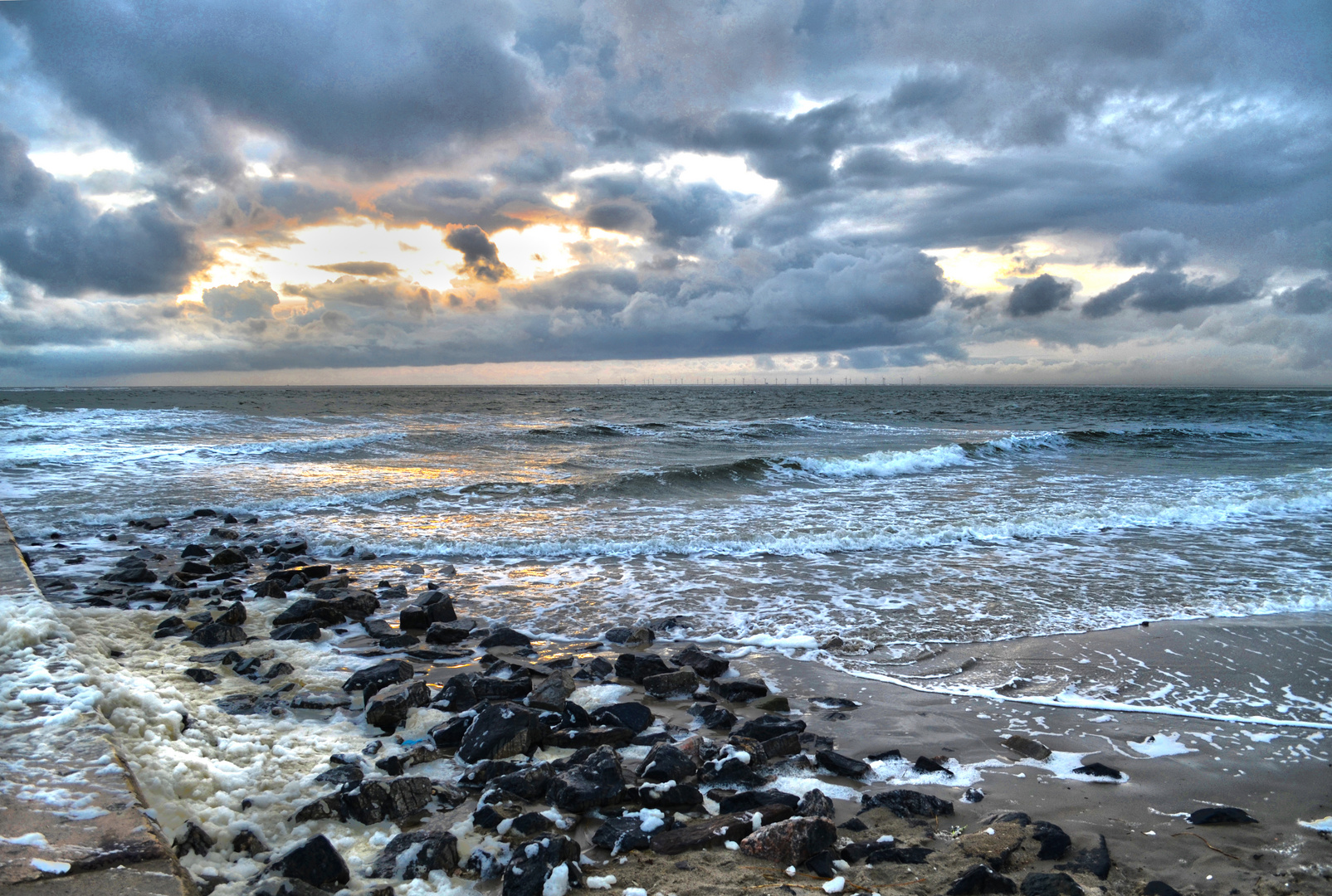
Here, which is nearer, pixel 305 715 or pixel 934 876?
pixel 934 876

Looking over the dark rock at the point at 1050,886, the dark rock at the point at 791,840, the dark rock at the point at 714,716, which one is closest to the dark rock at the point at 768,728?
the dark rock at the point at 714,716

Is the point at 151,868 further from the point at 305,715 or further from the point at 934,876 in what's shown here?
the point at 934,876

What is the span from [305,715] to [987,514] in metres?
12.1

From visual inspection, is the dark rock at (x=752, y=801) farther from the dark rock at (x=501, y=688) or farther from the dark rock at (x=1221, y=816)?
the dark rock at (x=1221, y=816)

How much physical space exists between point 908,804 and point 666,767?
1.37 metres

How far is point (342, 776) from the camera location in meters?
3.83

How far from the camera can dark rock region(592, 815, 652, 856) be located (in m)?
3.36

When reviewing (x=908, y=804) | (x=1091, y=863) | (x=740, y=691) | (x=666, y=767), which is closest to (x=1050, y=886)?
(x=1091, y=863)

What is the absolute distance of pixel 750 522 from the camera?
41.5 ft

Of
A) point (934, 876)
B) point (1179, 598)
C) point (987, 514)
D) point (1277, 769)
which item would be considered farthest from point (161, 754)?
point (987, 514)

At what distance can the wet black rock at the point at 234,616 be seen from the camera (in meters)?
6.84

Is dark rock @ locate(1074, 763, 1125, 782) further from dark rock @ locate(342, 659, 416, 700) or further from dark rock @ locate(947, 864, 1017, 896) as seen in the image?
dark rock @ locate(342, 659, 416, 700)

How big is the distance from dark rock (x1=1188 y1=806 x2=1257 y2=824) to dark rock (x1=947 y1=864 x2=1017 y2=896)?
1.42m

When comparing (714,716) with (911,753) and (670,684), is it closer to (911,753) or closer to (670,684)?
(670,684)
